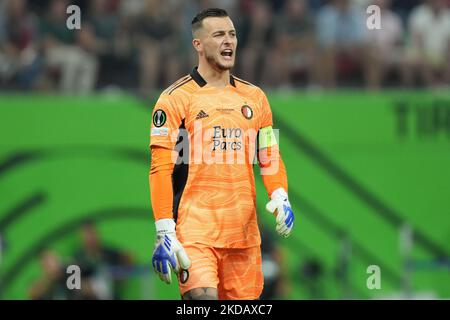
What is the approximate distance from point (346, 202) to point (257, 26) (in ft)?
10.0

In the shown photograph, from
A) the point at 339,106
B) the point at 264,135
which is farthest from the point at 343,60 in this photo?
the point at 264,135

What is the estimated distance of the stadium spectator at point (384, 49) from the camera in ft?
57.4

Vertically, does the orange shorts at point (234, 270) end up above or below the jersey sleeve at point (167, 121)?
below

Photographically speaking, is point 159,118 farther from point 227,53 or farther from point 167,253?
point 167,253

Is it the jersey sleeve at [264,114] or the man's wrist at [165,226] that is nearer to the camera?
the man's wrist at [165,226]

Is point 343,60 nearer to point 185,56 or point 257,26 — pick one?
point 257,26

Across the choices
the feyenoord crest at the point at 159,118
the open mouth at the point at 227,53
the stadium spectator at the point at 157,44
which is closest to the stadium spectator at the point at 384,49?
the stadium spectator at the point at 157,44

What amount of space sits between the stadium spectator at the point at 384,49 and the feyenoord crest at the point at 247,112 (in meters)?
9.10

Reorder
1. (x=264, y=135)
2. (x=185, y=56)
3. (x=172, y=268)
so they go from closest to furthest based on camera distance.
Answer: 1. (x=172, y=268)
2. (x=264, y=135)
3. (x=185, y=56)

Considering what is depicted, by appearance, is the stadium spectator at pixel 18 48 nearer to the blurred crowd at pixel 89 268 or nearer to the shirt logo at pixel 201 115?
the blurred crowd at pixel 89 268

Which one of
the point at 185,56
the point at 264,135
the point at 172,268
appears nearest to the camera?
the point at 172,268

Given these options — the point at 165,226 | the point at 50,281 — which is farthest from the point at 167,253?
the point at 50,281

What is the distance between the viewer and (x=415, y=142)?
17.8 meters

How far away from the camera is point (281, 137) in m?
17.2
